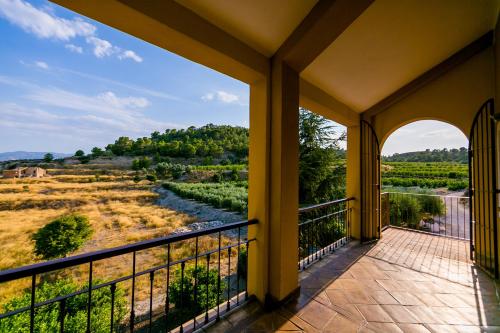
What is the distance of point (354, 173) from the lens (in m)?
4.09

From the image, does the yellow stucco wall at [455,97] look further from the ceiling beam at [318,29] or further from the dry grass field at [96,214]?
the dry grass field at [96,214]

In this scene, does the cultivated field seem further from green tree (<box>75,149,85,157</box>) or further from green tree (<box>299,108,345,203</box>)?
green tree (<box>75,149,85,157</box>)

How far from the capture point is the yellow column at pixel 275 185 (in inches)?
82.4

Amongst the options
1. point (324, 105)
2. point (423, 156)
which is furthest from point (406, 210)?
point (423, 156)

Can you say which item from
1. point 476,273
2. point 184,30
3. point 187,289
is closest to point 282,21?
point 184,30

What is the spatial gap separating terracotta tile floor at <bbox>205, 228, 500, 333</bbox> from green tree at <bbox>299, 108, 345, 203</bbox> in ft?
14.6

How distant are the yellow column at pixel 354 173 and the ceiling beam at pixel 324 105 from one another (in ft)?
0.82

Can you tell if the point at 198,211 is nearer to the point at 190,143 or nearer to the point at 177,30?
the point at 190,143

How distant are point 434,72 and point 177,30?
3.88 metres

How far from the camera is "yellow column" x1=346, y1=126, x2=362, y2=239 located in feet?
13.2

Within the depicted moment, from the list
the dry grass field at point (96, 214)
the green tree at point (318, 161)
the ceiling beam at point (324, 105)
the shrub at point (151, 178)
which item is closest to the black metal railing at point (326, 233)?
the green tree at point (318, 161)

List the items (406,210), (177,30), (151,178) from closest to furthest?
(177,30)
(406,210)
(151,178)

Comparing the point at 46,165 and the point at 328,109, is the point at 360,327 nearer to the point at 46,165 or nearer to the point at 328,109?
the point at 328,109

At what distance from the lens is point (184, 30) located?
57.8 inches
